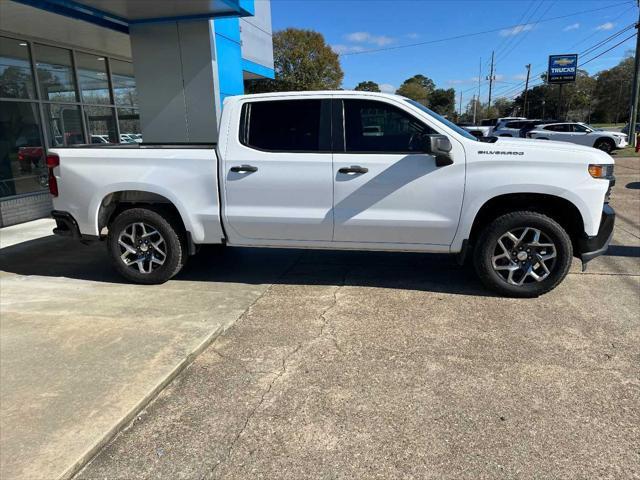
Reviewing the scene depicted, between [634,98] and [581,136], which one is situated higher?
[634,98]

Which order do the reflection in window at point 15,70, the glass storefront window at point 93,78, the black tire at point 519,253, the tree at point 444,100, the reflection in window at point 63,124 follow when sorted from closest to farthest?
the black tire at point 519,253 → the reflection in window at point 15,70 → the reflection in window at point 63,124 → the glass storefront window at point 93,78 → the tree at point 444,100

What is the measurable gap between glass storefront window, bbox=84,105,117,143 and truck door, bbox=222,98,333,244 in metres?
9.10

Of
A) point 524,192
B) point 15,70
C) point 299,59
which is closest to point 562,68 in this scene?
point 299,59

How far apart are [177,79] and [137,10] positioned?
1381 millimetres

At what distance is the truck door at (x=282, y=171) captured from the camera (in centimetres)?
483

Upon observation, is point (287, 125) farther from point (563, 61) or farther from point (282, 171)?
point (563, 61)

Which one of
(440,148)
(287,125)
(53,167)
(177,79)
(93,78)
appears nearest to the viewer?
(440,148)

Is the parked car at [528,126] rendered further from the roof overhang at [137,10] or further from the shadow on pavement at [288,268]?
the shadow on pavement at [288,268]

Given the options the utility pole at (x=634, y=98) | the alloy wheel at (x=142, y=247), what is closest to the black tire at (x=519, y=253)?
the alloy wheel at (x=142, y=247)

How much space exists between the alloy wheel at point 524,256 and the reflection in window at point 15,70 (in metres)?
9.83

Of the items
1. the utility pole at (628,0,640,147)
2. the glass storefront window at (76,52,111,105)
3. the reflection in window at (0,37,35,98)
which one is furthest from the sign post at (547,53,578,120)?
the reflection in window at (0,37,35,98)

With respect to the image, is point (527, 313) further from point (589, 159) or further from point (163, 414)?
point (163, 414)

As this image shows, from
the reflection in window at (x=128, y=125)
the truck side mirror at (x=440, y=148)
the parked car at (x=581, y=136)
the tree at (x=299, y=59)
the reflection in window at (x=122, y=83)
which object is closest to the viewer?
the truck side mirror at (x=440, y=148)

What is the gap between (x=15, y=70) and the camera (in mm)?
9984
